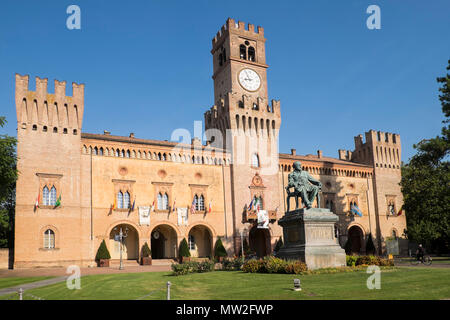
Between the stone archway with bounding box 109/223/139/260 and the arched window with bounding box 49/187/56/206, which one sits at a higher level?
the arched window with bounding box 49/187/56/206

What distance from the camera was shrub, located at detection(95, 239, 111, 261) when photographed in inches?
1642

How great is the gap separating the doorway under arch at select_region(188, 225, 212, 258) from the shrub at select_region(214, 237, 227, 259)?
77.3 inches

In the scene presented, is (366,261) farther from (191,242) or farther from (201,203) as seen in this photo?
(191,242)

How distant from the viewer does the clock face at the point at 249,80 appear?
190ft

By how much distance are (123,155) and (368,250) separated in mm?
33475

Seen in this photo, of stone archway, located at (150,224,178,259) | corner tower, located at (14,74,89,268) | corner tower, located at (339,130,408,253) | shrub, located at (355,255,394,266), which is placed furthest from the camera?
corner tower, located at (339,130,408,253)

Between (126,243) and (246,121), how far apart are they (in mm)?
19956

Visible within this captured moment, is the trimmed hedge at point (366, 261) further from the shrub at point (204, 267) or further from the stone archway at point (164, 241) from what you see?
the stone archway at point (164, 241)

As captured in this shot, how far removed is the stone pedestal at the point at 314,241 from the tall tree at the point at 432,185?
74.8 ft

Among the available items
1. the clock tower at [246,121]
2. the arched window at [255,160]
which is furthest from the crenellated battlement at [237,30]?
the arched window at [255,160]

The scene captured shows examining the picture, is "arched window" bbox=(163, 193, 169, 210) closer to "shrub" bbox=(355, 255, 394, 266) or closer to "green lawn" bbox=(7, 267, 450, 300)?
"shrub" bbox=(355, 255, 394, 266)

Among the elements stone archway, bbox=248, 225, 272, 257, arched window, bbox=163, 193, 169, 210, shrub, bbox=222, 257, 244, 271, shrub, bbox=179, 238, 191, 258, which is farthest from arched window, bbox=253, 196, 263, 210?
shrub, bbox=222, 257, 244, 271
